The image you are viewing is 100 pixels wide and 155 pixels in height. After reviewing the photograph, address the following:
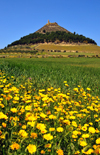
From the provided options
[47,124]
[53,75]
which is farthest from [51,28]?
[47,124]

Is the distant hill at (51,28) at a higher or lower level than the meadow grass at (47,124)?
higher

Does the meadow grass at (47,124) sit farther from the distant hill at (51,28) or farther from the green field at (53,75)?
the distant hill at (51,28)

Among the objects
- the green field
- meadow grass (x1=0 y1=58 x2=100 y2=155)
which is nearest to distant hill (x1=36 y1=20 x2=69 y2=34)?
the green field

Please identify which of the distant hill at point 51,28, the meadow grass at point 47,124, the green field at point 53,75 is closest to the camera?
the meadow grass at point 47,124

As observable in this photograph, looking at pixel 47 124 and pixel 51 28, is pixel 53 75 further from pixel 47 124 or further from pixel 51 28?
pixel 51 28

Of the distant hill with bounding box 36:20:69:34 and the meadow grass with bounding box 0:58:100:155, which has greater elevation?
the distant hill with bounding box 36:20:69:34

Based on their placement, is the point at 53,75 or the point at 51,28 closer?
the point at 53,75

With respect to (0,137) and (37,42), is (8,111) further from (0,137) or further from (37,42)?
(37,42)

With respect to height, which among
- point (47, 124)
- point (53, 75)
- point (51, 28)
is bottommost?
point (47, 124)

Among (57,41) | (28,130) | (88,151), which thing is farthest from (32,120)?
(57,41)

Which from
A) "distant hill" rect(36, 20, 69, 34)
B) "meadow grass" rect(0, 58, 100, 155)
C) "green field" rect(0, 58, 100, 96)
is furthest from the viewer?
"distant hill" rect(36, 20, 69, 34)

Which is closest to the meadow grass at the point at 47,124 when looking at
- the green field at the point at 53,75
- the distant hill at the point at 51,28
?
the green field at the point at 53,75

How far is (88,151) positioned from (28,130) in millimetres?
899

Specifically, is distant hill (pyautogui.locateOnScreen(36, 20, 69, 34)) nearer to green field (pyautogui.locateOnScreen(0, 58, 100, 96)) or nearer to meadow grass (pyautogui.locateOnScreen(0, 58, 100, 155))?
green field (pyautogui.locateOnScreen(0, 58, 100, 96))
